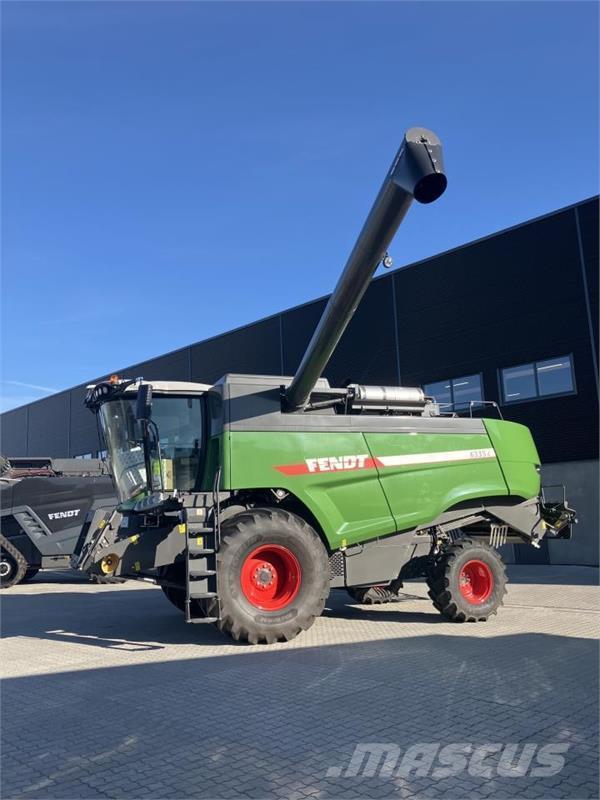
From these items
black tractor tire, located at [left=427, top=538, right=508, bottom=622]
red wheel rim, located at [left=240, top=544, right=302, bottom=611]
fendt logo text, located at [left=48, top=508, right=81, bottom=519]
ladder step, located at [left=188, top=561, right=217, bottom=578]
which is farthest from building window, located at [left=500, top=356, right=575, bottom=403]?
ladder step, located at [left=188, top=561, right=217, bottom=578]

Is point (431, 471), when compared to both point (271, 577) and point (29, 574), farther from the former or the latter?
point (29, 574)

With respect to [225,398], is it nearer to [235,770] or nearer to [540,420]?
[235,770]

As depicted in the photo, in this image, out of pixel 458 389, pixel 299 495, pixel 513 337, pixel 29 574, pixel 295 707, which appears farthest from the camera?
pixel 458 389

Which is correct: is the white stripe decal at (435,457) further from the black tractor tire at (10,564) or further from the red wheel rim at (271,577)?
the black tractor tire at (10,564)

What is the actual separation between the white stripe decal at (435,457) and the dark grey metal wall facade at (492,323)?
730cm

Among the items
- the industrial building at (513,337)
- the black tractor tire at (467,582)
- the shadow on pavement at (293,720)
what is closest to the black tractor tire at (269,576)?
the shadow on pavement at (293,720)

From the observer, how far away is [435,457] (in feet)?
28.3

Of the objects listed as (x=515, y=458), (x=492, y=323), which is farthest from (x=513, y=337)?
(x=515, y=458)

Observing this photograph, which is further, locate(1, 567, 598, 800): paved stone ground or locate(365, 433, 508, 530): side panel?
locate(365, 433, 508, 530): side panel

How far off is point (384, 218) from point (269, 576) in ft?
14.2

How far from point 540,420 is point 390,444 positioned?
1085cm

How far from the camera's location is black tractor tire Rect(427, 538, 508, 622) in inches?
326

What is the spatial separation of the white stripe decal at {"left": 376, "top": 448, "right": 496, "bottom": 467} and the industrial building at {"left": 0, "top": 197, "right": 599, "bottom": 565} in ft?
17.7

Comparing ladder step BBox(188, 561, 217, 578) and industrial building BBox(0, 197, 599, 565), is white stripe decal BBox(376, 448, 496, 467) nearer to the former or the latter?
ladder step BBox(188, 561, 217, 578)
